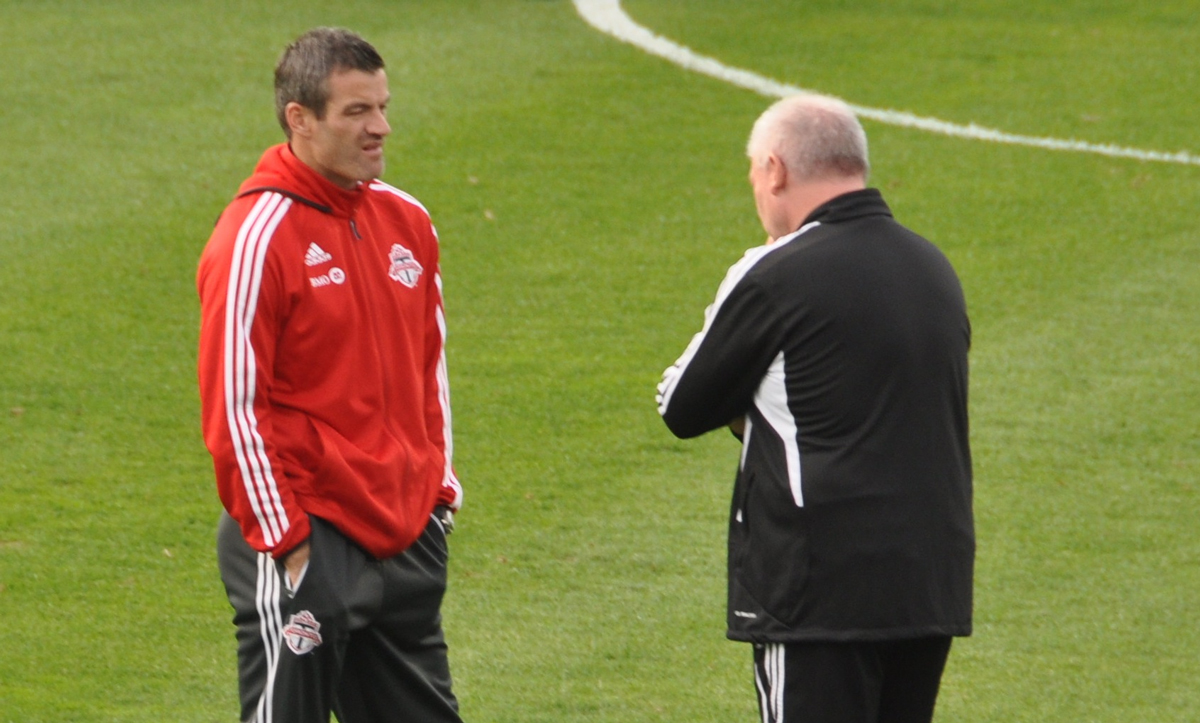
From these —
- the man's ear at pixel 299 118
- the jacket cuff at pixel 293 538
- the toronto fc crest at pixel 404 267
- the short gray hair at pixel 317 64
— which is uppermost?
the short gray hair at pixel 317 64

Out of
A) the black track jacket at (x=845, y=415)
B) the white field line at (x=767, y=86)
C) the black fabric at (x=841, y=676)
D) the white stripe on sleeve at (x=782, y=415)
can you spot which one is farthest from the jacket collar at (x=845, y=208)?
the white field line at (x=767, y=86)

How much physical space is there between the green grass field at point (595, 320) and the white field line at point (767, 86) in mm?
184

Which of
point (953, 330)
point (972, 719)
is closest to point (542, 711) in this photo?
point (972, 719)

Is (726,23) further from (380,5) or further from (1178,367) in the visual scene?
(1178,367)

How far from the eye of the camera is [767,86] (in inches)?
485

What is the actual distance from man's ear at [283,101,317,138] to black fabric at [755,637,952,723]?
4.78ft

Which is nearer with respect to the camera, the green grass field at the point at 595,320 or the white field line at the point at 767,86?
the green grass field at the point at 595,320

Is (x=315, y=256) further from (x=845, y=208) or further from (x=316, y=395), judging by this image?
(x=845, y=208)

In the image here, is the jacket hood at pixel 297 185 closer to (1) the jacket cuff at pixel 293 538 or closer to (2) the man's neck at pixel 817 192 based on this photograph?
(1) the jacket cuff at pixel 293 538

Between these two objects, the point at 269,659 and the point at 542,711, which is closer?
the point at 269,659

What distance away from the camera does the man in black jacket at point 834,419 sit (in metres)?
3.23

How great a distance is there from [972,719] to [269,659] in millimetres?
2350

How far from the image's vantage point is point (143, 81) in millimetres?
11828

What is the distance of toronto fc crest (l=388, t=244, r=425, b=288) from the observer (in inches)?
147
